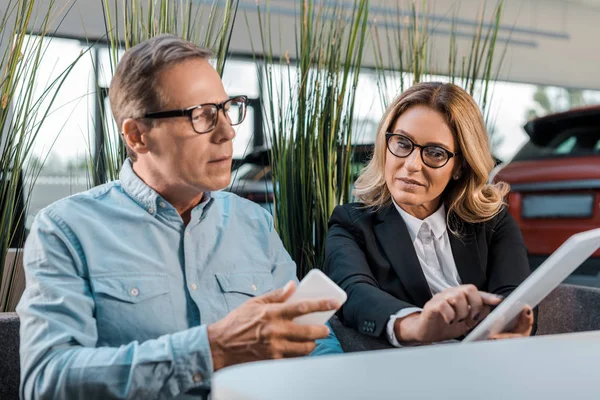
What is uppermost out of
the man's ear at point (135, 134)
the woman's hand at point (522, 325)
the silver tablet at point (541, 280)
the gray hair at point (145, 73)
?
the gray hair at point (145, 73)

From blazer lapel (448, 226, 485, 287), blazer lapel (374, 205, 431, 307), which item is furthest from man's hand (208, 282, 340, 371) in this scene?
blazer lapel (448, 226, 485, 287)

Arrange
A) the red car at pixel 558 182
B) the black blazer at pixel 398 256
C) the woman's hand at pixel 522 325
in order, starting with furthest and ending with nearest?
the red car at pixel 558 182 < the black blazer at pixel 398 256 < the woman's hand at pixel 522 325

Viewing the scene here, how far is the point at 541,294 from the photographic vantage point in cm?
104

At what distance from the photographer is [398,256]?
1.69 m

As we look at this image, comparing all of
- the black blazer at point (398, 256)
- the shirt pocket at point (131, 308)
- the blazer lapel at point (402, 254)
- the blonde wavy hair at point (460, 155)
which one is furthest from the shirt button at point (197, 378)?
the blonde wavy hair at point (460, 155)

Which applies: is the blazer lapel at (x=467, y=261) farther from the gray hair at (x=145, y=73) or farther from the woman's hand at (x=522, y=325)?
the gray hair at (x=145, y=73)

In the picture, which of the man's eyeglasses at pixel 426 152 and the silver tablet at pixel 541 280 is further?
the man's eyeglasses at pixel 426 152

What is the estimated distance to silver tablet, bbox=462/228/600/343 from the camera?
3.04ft

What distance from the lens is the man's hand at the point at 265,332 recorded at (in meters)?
0.94

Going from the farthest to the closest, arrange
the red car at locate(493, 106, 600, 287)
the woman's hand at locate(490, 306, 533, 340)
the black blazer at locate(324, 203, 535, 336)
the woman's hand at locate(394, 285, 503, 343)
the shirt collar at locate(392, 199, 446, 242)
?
the red car at locate(493, 106, 600, 287)
the shirt collar at locate(392, 199, 446, 242)
the black blazer at locate(324, 203, 535, 336)
the woman's hand at locate(394, 285, 503, 343)
the woman's hand at locate(490, 306, 533, 340)

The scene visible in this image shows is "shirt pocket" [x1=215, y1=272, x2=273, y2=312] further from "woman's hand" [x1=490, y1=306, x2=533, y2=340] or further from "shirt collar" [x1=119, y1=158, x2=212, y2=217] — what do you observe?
"woman's hand" [x1=490, y1=306, x2=533, y2=340]

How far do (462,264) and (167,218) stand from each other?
0.75 m

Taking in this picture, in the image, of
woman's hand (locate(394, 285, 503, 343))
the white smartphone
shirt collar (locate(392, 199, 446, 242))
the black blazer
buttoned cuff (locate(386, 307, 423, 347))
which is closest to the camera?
the white smartphone

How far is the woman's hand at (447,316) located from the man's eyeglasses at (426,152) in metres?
0.43
